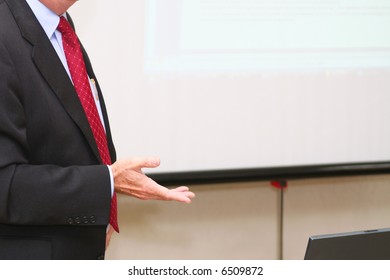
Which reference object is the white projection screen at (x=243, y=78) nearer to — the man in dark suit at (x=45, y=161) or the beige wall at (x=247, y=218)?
the beige wall at (x=247, y=218)

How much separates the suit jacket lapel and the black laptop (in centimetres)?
68

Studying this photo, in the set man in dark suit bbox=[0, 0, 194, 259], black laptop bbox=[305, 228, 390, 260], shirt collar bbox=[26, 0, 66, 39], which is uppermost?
shirt collar bbox=[26, 0, 66, 39]

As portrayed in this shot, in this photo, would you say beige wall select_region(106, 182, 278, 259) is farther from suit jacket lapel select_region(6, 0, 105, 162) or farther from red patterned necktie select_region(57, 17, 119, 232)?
suit jacket lapel select_region(6, 0, 105, 162)

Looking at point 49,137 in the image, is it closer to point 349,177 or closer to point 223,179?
point 223,179

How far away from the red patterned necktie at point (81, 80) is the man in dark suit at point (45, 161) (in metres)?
0.04

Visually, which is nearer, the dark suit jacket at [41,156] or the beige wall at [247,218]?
the dark suit jacket at [41,156]

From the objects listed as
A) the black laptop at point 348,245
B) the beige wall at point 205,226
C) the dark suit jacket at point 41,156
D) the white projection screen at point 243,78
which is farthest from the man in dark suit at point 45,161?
the beige wall at point 205,226

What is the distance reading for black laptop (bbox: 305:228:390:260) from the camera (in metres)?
0.96

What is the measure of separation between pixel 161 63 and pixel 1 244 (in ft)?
3.25

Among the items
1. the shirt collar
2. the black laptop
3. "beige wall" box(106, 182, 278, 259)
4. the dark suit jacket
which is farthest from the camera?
"beige wall" box(106, 182, 278, 259)

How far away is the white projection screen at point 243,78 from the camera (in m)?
2.09

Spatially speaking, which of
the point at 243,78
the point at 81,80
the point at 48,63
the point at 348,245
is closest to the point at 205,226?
the point at 243,78

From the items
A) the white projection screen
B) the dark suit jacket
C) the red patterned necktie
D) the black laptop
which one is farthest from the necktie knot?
the black laptop

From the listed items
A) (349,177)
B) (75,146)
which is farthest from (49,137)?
(349,177)
